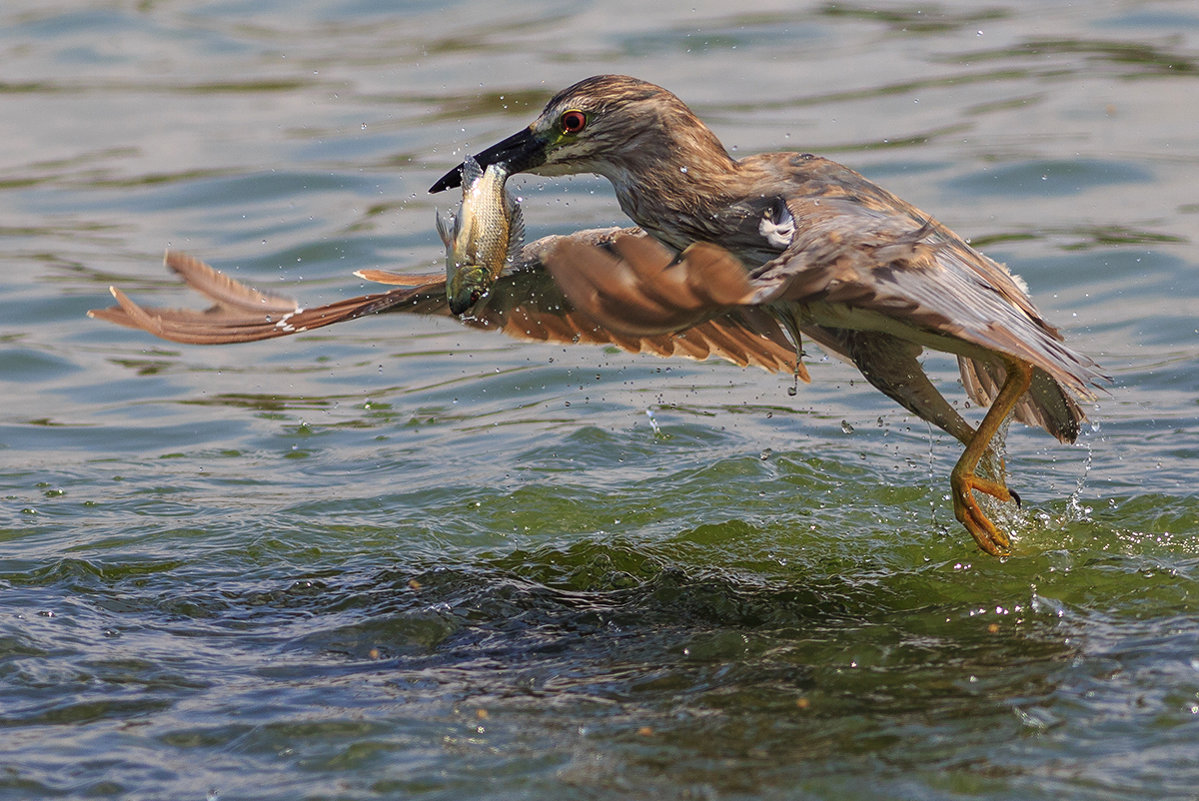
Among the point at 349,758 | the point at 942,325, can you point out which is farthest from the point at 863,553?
the point at 349,758

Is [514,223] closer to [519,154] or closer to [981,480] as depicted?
[519,154]

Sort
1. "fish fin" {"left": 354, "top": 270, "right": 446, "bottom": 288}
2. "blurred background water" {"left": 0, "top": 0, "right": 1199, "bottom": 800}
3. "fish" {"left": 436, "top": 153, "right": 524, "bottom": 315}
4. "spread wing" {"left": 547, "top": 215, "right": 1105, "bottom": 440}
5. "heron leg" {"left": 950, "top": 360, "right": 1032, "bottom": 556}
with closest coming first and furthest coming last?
1. "spread wing" {"left": 547, "top": 215, "right": 1105, "bottom": 440}
2. "blurred background water" {"left": 0, "top": 0, "right": 1199, "bottom": 800}
3. "fish" {"left": 436, "top": 153, "right": 524, "bottom": 315}
4. "heron leg" {"left": 950, "top": 360, "right": 1032, "bottom": 556}
5. "fish fin" {"left": 354, "top": 270, "right": 446, "bottom": 288}

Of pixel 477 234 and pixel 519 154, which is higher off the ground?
pixel 519 154

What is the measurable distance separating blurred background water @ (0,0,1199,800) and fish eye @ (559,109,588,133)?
1.62 meters

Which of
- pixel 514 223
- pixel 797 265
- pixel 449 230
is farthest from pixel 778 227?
pixel 449 230

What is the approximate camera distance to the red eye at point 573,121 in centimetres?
494

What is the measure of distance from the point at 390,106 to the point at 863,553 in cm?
749

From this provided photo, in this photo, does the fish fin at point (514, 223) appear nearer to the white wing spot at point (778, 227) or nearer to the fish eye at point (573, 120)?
the fish eye at point (573, 120)

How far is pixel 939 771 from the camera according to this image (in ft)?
11.7

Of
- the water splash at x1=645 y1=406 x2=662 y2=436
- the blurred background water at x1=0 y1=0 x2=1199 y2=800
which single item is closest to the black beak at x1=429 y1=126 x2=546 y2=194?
the blurred background water at x1=0 y1=0 x2=1199 y2=800

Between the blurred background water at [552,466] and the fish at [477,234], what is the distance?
1.11m

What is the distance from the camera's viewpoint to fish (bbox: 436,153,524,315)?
4.78 metres

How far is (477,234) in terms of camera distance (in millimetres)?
4797

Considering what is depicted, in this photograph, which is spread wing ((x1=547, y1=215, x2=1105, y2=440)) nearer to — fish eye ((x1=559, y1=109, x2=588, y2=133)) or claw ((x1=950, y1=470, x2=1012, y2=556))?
claw ((x1=950, y1=470, x2=1012, y2=556))
